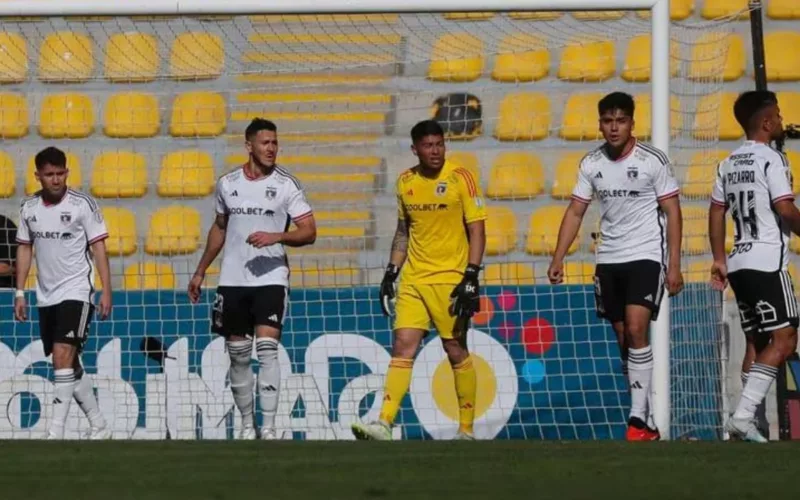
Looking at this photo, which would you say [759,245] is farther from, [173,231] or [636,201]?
[173,231]

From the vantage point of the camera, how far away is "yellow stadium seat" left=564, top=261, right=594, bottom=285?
11430mm

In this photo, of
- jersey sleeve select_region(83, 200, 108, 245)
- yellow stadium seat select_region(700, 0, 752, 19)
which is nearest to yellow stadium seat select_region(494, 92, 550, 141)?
yellow stadium seat select_region(700, 0, 752, 19)

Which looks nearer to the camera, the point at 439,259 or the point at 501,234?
the point at 439,259

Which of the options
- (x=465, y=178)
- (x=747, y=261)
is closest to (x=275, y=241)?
(x=465, y=178)

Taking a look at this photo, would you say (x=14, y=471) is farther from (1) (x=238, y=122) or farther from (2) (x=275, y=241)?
(1) (x=238, y=122)

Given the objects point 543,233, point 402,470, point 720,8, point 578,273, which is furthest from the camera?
point 720,8

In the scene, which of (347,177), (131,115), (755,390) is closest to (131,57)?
(131,115)

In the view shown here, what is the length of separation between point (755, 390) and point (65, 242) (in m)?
4.07

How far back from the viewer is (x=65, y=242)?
10016 mm

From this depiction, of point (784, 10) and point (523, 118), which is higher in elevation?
point (784, 10)

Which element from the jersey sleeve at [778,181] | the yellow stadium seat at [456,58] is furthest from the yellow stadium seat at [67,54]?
the jersey sleeve at [778,181]

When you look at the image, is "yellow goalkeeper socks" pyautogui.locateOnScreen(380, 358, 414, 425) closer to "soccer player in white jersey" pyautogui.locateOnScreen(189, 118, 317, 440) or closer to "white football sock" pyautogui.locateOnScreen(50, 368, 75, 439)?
"soccer player in white jersey" pyautogui.locateOnScreen(189, 118, 317, 440)

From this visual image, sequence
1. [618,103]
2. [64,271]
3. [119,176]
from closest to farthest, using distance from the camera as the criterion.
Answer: [618,103], [64,271], [119,176]

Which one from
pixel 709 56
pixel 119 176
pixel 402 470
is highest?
pixel 709 56
